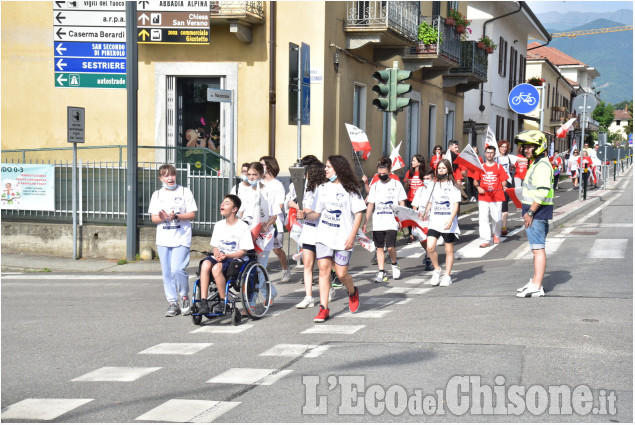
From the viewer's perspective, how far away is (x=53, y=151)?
1753 centimetres

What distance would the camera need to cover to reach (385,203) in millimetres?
11734

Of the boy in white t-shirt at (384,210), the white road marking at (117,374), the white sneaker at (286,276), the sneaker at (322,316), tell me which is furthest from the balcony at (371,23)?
the white road marking at (117,374)

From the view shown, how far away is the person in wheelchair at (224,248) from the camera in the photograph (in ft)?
28.2

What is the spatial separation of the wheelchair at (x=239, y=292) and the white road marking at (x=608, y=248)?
20.9 ft

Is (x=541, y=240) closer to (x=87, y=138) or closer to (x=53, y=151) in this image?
(x=53, y=151)

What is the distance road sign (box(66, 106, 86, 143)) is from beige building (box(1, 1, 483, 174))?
7.56 feet

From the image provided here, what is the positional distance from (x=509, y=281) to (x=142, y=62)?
1137cm

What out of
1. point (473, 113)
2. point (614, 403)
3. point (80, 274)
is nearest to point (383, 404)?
point (614, 403)

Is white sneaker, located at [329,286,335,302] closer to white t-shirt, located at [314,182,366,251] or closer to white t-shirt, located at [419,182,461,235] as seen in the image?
white t-shirt, located at [314,182,366,251]

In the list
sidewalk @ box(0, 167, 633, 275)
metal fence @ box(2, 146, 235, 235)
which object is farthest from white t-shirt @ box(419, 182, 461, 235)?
metal fence @ box(2, 146, 235, 235)

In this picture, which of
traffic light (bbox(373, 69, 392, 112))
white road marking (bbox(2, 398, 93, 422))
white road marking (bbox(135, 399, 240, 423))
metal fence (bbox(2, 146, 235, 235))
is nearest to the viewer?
white road marking (bbox(135, 399, 240, 423))

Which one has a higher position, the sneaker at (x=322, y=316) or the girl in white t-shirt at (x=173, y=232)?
the girl in white t-shirt at (x=173, y=232)

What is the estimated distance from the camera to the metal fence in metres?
15.3

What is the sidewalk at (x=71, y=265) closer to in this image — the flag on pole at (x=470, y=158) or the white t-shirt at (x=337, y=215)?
the flag on pole at (x=470, y=158)
